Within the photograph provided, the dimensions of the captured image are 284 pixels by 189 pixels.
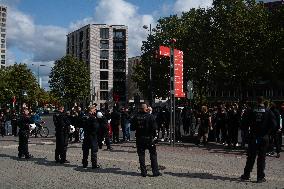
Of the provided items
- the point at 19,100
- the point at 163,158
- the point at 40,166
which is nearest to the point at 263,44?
the point at 163,158

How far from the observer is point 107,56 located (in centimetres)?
10819

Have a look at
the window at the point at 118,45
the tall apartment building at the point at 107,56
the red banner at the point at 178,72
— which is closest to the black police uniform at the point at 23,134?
the red banner at the point at 178,72

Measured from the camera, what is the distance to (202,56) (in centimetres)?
4641

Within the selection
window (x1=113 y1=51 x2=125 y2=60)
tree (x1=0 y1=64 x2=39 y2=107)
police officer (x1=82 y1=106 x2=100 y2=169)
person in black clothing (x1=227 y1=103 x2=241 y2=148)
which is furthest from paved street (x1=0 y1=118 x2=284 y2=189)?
window (x1=113 y1=51 x2=125 y2=60)

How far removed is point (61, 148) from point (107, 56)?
95560 mm

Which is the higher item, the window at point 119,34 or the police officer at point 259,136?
the window at point 119,34

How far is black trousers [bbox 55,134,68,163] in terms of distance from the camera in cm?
1323

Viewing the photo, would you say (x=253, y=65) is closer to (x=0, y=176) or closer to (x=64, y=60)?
(x=64, y=60)

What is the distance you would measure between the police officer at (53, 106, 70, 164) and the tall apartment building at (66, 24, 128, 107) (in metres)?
91.4

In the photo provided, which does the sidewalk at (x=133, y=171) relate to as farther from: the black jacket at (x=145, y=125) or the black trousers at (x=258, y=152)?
the black jacket at (x=145, y=125)

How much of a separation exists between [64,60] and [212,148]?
5115 centimetres

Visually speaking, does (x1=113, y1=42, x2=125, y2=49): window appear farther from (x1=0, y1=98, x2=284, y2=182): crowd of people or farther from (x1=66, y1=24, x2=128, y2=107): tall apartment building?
(x1=0, y1=98, x2=284, y2=182): crowd of people

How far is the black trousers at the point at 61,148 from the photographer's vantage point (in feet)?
43.4

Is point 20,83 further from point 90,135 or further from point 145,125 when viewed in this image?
point 145,125
